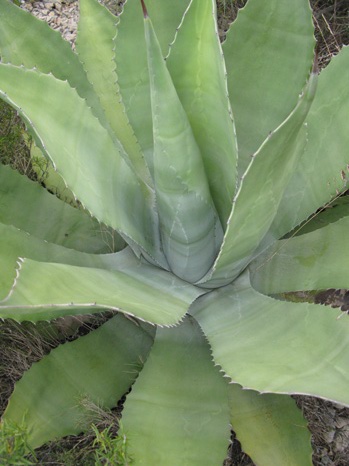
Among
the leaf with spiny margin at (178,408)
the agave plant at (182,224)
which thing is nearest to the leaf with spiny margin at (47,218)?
the agave plant at (182,224)

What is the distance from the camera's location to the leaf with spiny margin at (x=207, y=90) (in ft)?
3.34

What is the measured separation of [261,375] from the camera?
3.19 ft

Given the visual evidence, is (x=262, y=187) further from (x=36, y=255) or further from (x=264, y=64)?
(x=36, y=255)

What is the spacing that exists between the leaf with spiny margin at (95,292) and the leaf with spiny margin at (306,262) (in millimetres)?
207

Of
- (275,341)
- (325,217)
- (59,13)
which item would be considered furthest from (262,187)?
(59,13)

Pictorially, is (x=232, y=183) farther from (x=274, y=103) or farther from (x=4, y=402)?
(x=4, y=402)

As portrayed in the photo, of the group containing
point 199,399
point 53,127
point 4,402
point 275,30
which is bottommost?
point 4,402

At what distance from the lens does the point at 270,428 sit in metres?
1.39

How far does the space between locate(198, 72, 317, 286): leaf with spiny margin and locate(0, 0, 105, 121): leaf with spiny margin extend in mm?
543

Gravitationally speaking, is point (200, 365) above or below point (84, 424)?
above

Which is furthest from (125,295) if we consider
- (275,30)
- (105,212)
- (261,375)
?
(275,30)

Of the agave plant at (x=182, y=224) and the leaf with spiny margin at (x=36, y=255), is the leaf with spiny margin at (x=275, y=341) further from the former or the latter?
the leaf with spiny margin at (x=36, y=255)

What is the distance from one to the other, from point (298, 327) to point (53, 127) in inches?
25.6

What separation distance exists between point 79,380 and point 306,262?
0.66m
